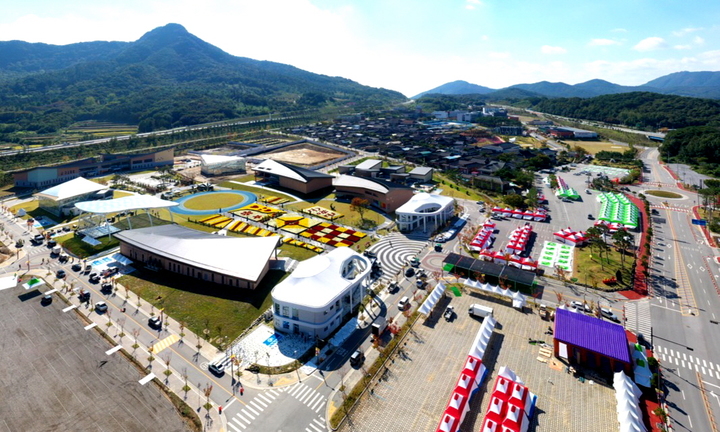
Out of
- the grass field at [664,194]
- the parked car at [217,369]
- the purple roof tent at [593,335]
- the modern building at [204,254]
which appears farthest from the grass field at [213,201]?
the grass field at [664,194]

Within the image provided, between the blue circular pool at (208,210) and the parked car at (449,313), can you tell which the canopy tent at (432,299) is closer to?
the parked car at (449,313)

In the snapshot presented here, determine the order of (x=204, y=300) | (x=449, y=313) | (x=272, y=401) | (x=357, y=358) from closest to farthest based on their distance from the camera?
(x=272, y=401) < (x=357, y=358) < (x=449, y=313) < (x=204, y=300)

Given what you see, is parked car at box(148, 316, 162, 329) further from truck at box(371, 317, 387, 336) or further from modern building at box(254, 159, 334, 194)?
modern building at box(254, 159, 334, 194)

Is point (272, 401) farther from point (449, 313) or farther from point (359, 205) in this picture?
point (359, 205)

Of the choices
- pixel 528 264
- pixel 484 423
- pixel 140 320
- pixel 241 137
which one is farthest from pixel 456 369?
pixel 241 137

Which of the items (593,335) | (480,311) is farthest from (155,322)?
(593,335)

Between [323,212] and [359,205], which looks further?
[323,212]
